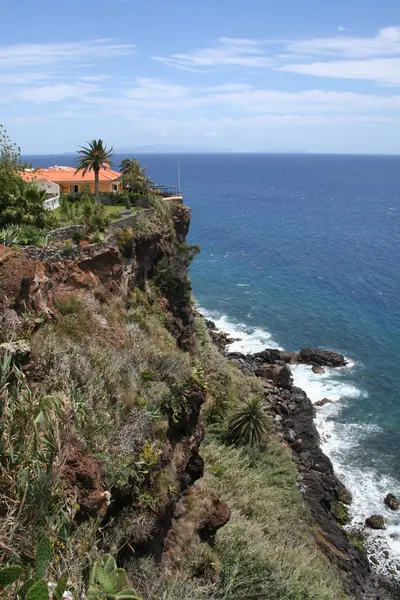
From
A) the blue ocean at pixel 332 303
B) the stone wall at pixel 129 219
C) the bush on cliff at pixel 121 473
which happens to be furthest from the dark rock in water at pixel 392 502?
the stone wall at pixel 129 219

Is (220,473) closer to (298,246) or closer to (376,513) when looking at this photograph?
(376,513)

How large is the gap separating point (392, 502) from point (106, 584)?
25.1 m

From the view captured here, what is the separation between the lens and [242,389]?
3553 cm

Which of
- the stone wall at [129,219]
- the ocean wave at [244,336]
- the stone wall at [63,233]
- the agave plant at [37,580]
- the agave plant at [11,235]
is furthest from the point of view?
the ocean wave at [244,336]

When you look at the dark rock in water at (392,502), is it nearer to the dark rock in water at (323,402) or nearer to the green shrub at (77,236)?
the dark rock in water at (323,402)

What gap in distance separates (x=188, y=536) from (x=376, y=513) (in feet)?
60.1

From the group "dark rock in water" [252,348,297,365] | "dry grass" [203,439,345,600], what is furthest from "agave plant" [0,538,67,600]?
"dark rock in water" [252,348,297,365]

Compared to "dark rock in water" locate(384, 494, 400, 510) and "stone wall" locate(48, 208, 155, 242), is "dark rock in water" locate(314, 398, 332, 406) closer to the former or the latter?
"dark rock in water" locate(384, 494, 400, 510)

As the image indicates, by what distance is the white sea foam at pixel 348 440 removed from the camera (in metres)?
28.8

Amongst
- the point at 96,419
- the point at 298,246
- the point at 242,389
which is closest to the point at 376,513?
the point at 242,389

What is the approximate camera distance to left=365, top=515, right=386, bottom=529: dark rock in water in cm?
2914

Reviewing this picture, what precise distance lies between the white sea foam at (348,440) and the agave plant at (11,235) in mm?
24447

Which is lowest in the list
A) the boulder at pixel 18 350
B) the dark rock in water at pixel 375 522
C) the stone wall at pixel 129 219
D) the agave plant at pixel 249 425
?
the dark rock in water at pixel 375 522

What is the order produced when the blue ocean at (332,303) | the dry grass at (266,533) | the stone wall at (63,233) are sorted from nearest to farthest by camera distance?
the dry grass at (266,533) < the stone wall at (63,233) < the blue ocean at (332,303)
